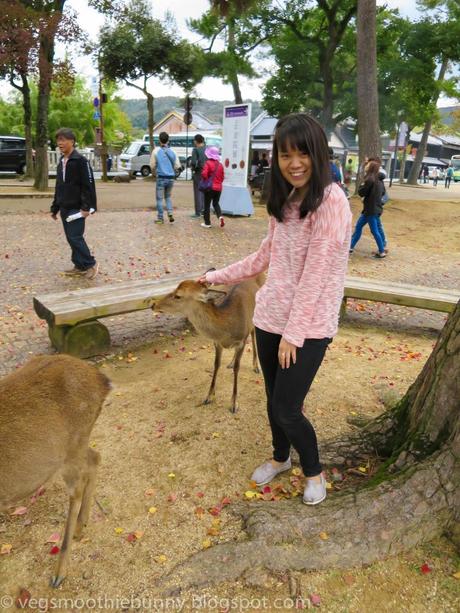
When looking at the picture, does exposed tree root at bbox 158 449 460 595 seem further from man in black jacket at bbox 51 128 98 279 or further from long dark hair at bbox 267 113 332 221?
man in black jacket at bbox 51 128 98 279

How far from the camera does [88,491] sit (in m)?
2.52

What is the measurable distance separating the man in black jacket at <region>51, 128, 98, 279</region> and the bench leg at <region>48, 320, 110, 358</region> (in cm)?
222

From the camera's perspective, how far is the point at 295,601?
207cm

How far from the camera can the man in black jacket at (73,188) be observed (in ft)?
19.2

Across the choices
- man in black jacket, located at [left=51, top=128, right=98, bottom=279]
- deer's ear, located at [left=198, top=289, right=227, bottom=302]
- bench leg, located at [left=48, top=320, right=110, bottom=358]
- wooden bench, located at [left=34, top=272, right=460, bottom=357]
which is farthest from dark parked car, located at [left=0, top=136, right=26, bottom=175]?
deer's ear, located at [left=198, top=289, right=227, bottom=302]

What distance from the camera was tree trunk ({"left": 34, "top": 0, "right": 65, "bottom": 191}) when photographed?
13.9 metres

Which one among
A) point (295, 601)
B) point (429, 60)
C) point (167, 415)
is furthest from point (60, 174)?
point (429, 60)

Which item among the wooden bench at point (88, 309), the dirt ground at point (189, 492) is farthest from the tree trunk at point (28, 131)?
the dirt ground at point (189, 492)

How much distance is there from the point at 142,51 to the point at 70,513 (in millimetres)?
27508

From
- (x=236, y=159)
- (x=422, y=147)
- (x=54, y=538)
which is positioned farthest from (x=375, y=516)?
(x=422, y=147)

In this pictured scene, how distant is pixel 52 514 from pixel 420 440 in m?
1.91

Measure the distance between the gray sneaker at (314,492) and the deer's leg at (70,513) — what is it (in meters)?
1.10

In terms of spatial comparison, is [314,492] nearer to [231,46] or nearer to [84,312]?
[84,312]

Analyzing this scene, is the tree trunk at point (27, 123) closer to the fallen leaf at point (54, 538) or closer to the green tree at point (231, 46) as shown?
the green tree at point (231, 46)
